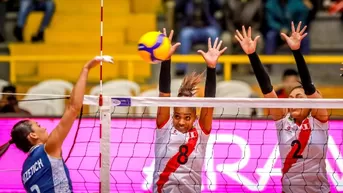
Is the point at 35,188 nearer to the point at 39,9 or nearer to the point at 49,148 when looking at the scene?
the point at 49,148

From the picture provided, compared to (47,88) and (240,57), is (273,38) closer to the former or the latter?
(240,57)

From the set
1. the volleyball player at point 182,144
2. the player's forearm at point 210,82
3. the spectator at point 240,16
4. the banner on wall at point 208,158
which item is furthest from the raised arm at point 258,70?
the spectator at point 240,16

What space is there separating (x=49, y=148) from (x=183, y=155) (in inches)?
49.3

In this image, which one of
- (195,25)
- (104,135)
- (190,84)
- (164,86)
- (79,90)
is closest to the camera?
(79,90)

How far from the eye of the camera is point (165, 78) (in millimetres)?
7711

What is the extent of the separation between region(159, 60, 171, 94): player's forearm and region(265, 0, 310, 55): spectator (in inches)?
284

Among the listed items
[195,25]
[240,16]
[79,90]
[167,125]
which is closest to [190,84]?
[167,125]

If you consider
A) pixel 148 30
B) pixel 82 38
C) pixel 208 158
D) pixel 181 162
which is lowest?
pixel 208 158

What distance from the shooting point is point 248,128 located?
933cm

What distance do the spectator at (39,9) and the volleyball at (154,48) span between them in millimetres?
8182

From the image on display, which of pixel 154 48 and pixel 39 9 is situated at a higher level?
pixel 154 48

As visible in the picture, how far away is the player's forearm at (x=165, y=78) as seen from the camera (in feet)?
25.3

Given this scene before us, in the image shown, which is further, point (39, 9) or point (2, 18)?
point (39, 9)

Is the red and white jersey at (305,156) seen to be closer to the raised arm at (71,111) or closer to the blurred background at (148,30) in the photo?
the raised arm at (71,111)
